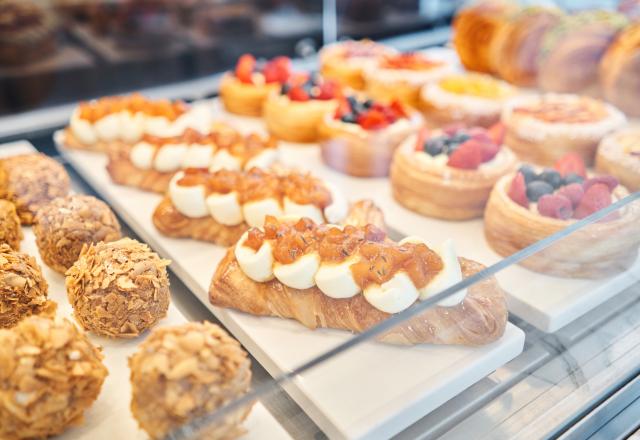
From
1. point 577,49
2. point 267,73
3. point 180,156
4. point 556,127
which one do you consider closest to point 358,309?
point 180,156

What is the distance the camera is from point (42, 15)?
3918mm

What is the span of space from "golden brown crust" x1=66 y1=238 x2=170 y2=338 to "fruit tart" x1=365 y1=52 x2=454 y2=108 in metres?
2.45

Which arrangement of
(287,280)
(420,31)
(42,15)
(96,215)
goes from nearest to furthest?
(287,280) → (96,215) → (42,15) → (420,31)

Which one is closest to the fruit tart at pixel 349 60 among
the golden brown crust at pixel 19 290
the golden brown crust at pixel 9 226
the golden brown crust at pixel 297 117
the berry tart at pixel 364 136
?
the golden brown crust at pixel 297 117

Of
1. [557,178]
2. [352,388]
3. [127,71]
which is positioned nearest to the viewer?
[352,388]

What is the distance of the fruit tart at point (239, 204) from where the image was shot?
2580mm

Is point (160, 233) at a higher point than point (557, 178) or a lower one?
lower

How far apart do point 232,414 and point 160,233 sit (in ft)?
4.92

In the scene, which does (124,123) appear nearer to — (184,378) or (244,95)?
(244,95)

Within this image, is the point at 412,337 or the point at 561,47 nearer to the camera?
the point at 412,337

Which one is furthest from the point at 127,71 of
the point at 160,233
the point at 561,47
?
the point at 561,47

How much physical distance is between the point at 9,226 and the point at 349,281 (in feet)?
4.13

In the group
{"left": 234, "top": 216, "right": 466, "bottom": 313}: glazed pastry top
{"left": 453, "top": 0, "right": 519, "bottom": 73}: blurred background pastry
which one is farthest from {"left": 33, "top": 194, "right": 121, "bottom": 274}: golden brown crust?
{"left": 453, "top": 0, "right": 519, "bottom": 73}: blurred background pastry

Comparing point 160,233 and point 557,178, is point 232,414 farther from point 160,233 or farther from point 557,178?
point 557,178
